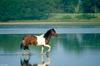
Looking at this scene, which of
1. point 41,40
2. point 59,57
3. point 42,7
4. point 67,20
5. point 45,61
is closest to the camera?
point 45,61

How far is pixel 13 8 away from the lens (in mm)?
41469

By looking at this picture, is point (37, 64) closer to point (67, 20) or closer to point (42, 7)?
point (67, 20)

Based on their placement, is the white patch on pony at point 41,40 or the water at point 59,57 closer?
the water at point 59,57

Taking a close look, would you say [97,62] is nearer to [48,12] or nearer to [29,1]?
[48,12]

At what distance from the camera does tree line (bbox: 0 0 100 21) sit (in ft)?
131

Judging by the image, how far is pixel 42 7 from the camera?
41281mm

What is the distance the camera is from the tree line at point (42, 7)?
131ft

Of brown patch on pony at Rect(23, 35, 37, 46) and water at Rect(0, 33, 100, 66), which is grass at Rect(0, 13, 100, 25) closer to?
water at Rect(0, 33, 100, 66)

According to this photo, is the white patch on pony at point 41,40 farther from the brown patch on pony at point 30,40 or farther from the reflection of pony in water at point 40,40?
the brown patch on pony at point 30,40

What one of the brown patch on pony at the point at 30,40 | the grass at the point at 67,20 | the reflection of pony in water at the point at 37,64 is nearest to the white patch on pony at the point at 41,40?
the brown patch on pony at the point at 30,40

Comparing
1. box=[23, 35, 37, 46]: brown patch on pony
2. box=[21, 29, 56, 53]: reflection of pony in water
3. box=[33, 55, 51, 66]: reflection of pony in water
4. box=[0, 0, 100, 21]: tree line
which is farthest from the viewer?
box=[0, 0, 100, 21]: tree line

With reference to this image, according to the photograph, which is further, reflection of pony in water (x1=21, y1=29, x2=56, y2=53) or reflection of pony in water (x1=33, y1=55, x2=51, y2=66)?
reflection of pony in water (x1=21, y1=29, x2=56, y2=53)

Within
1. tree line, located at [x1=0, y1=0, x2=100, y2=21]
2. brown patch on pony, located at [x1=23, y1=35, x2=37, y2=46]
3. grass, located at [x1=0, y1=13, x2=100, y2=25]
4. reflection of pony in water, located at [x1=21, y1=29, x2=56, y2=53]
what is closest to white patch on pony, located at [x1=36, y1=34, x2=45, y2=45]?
reflection of pony in water, located at [x1=21, y1=29, x2=56, y2=53]

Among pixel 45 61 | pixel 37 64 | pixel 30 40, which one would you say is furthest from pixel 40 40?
pixel 37 64
